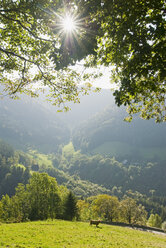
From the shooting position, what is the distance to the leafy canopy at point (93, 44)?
21.9 feet

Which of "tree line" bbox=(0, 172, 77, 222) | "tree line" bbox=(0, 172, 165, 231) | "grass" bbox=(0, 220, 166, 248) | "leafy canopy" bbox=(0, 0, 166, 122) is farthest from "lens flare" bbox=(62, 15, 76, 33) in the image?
"tree line" bbox=(0, 172, 77, 222)

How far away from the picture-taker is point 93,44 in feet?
26.9

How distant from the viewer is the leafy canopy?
6660 millimetres

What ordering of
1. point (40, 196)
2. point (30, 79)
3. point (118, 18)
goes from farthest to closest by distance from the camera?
point (40, 196)
point (30, 79)
point (118, 18)

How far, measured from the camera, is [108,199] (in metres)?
61.7

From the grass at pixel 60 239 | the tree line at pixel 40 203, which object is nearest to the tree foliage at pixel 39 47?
the grass at pixel 60 239

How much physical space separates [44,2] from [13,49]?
4.21 m

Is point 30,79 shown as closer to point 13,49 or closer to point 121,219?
point 13,49

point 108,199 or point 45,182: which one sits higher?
point 45,182

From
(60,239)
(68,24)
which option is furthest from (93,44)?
(60,239)

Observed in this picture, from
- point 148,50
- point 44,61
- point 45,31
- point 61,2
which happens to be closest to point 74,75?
point 44,61

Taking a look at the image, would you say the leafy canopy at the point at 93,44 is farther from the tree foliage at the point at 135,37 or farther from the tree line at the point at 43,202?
the tree line at the point at 43,202

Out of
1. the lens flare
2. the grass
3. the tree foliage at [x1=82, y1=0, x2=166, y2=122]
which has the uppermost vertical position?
the lens flare

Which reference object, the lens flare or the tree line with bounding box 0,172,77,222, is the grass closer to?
the lens flare
